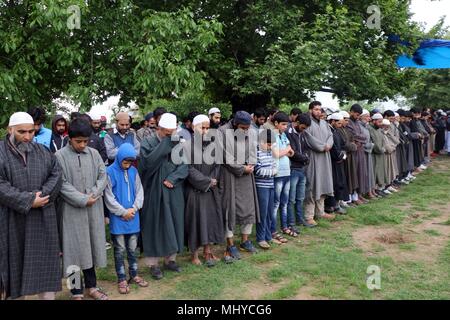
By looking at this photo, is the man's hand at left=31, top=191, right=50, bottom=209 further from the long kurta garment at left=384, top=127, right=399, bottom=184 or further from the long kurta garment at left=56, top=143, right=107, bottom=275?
the long kurta garment at left=384, top=127, right=399, bottom=184

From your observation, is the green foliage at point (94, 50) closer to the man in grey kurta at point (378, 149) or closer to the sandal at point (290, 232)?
the sandal at point (290, 232)

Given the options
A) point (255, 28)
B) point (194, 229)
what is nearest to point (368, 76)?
point (255, 28)

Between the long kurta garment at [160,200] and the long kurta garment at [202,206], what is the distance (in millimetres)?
185

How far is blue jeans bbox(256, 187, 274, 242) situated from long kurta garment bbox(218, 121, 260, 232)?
0.57 feet

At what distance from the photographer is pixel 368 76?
356 inches

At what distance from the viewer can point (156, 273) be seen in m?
4.90

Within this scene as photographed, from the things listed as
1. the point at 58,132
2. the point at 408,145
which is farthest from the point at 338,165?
the point at 58,132

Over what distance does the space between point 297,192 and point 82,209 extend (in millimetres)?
3756

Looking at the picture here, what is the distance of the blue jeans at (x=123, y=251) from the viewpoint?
4.50 meters

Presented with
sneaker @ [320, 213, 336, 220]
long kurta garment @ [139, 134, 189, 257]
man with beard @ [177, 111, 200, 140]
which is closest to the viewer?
long kurta garment @ [139, 134, 189, 257]

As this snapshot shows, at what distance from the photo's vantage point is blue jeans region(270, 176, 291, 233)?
20.4 feet

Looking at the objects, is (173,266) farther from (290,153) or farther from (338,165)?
(338,165)

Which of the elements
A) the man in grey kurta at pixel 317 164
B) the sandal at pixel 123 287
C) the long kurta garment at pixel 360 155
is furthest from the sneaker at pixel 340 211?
the sandal at pixel 123 287

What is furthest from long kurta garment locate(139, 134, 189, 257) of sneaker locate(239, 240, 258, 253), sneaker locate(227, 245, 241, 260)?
sneaker locate(239, 240, 258, 253)
